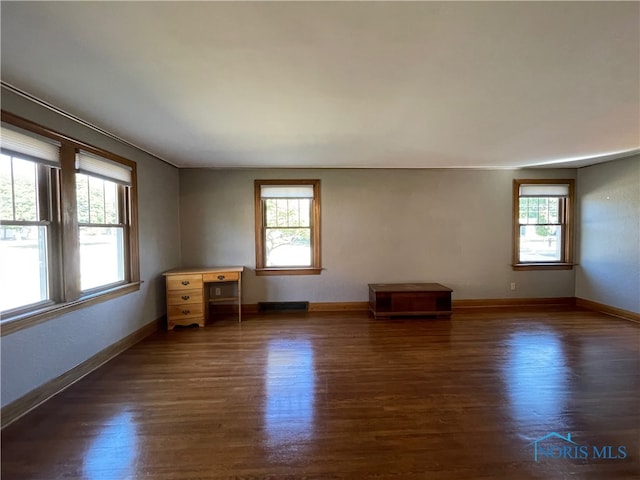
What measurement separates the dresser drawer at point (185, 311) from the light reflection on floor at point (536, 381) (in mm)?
3658

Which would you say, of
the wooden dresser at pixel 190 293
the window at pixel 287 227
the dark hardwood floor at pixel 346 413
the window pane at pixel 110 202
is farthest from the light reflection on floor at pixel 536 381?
the window pane at pixel 110 202

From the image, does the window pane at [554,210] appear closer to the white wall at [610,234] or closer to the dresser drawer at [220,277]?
the white wall at [610,234]

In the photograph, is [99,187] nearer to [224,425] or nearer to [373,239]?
[224,425]

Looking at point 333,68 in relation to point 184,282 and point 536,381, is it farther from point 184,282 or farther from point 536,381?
point 184,282

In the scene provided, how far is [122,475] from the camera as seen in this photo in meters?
1.63

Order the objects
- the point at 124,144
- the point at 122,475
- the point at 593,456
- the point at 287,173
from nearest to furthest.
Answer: the point at 122,475 < the point at 593,456 < the point at 124,144 < the point at 287,173

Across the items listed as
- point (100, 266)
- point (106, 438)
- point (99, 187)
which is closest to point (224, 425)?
point (106, 438)

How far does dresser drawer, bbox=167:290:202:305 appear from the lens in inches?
160

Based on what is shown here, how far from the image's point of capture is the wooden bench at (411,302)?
4492mm

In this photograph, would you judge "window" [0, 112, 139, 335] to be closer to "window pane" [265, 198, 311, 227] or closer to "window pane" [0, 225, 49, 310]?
"window pane" [0, 225, 49, 310]

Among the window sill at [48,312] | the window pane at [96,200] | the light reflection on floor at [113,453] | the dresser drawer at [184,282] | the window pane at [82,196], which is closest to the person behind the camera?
the light reflection on floor at [113,453]

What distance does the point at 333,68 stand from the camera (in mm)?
1808

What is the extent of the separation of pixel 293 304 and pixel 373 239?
5.62ft

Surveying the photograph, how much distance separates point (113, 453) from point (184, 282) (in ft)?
8.11
